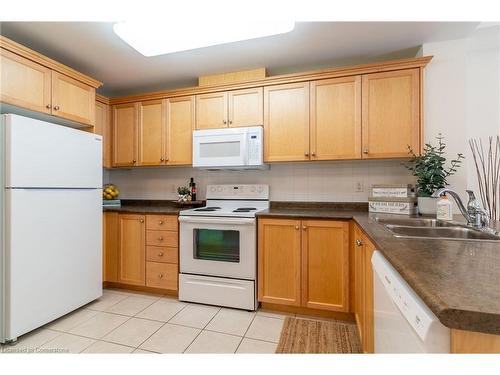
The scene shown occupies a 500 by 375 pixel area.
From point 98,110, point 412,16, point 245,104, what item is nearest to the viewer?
point 412,16

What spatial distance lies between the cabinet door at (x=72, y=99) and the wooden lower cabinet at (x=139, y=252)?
1035 mm

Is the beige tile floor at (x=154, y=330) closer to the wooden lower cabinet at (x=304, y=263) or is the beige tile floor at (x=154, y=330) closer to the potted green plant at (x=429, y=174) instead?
the wooden lower cabinet at (x=304, y=263)

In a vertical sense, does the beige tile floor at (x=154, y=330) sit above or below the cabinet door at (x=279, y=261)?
below

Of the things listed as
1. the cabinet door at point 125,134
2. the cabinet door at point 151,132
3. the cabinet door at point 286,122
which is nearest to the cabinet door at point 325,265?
the cabinet door at point 286,122

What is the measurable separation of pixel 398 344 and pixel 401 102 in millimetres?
1976

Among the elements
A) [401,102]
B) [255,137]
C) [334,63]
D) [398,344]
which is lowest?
[398,344]

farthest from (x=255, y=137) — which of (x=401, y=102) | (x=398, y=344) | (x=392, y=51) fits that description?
(x=398, y=344)

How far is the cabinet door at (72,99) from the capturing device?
206 centimetres

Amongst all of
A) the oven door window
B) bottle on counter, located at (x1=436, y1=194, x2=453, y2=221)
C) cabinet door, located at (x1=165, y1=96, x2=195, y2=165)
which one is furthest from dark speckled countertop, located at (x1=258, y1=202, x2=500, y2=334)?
cabinet door, located at (x1=165, y1=96, x2=195, y2=165)

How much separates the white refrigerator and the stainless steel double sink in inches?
93.8

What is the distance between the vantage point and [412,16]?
54.9 inches

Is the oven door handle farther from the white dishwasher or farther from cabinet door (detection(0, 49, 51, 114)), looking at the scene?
cabinet door (detection(0, 49, 51, 114))

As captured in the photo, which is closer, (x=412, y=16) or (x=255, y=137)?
(x=412, y=16)
